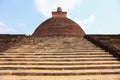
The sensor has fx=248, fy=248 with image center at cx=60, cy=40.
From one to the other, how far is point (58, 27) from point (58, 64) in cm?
1096

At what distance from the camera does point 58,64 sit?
5645 mm

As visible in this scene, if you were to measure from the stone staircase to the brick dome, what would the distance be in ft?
28.1

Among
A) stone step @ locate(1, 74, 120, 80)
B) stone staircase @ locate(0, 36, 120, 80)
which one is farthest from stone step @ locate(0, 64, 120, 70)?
stone step @ locate(1, 74, 120, 80)

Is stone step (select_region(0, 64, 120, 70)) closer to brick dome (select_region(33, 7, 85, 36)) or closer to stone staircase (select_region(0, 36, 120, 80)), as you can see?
stone staircase (select_region(0, 36, 120, 80))

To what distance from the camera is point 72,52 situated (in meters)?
7.00

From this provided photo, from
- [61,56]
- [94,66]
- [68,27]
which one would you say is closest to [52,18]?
[68,27]

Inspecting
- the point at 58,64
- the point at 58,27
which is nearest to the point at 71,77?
the point at 58,64

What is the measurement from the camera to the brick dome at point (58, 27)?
1641 centimetres

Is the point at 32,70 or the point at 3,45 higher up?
the point at 3,45

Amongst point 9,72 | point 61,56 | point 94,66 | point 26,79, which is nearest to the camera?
point 26,79

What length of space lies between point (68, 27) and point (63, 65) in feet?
36.7

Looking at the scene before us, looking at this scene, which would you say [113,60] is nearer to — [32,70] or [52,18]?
[32,70]

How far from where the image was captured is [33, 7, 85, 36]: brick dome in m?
16.4

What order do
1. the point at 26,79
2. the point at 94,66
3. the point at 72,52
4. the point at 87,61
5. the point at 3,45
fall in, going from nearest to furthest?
the point at 26,79 → the point at 94,66 → the point at 87,61 → the point at 72,52 → the point at 3,45
